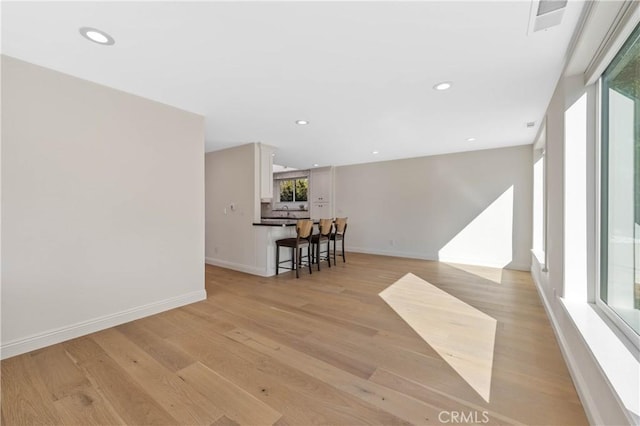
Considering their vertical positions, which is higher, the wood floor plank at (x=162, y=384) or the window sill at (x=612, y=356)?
the window sill at (x=612, y=356)

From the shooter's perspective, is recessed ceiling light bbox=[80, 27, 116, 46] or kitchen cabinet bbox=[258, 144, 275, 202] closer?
recessed ceiling light bbox=[80, 27, 116, 46]

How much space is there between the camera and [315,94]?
270cm

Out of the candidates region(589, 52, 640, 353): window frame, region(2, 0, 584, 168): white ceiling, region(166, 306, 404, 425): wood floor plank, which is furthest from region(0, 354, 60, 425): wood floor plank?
region(589, 52, 640, 353): window frame

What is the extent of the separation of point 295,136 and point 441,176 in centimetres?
339

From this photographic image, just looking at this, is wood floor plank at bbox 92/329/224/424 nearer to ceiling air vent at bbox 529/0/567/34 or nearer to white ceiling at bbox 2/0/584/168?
white ceiling at bbox 2/0/584/168

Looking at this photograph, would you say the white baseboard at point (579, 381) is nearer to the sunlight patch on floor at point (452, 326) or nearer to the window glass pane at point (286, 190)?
the sunlight patch on floor at point (452, 326)

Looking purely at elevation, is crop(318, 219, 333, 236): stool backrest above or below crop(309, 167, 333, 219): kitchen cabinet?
below

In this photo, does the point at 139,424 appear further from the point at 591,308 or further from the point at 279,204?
the point at 279,204

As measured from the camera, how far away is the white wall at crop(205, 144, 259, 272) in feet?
15.1

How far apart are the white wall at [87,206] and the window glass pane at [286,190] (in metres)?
4.96

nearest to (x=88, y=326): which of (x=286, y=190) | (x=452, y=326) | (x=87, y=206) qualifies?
(x=87, y=206)

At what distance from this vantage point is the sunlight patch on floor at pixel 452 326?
6.17ft

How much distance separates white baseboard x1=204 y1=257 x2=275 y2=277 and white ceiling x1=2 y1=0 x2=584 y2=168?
8.11 feet

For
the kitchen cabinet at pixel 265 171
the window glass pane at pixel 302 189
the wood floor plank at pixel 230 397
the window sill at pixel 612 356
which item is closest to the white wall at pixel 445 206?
the window glass pane at pixel 302 189
